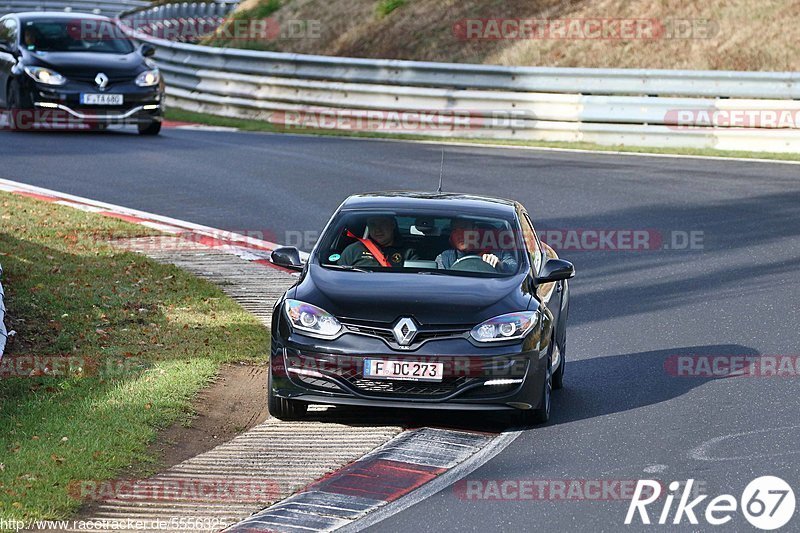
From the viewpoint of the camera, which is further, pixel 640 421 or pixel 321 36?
pixel 321 36

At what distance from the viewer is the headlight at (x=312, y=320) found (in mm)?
8547

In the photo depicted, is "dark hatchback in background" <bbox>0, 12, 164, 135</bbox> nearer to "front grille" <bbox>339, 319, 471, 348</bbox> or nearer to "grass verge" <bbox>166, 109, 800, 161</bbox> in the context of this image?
"grass verge" <bbox>166, 109, 800, 161</bbox>

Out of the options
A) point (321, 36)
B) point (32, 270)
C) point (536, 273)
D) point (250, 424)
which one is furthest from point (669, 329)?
point (321, 36)

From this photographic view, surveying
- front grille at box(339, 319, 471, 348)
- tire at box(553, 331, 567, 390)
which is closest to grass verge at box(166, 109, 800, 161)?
tire at box(553, 331, 567, 390)

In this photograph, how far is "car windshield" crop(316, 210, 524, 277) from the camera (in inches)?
371

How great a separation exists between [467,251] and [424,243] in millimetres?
317

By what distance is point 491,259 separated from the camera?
9469mm

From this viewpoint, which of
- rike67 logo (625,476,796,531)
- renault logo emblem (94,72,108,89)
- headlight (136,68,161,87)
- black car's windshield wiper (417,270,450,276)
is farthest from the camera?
headlight (136,68,161,87)

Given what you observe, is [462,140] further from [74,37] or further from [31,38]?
[31,38]

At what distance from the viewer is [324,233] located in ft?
31.8

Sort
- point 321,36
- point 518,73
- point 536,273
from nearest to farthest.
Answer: point 536,273 < point 518,73 < point 321,36

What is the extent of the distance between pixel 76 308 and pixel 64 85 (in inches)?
501

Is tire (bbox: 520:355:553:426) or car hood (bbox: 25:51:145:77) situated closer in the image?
tire (bbox: 520:355:553:426)

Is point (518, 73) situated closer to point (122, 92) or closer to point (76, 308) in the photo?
point (122, 92)
